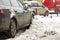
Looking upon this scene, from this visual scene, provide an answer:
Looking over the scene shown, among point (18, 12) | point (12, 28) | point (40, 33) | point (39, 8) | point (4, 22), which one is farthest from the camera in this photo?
point (39, 8)

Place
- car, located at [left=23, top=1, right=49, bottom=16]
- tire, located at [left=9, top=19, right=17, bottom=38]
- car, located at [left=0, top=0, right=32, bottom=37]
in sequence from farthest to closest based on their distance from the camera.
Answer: car, located at [left=23, top=1, right=49, bottom=16], tire, located at [left=9, top=19, right=17, bottom=38], car, located at [left=0, top=0, right=32, bottom=37]

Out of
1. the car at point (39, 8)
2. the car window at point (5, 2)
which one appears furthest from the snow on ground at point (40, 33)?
the car at point (39, 8)

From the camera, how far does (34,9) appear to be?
24344 millimetres

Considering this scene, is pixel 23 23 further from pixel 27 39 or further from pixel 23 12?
pixel 27 39

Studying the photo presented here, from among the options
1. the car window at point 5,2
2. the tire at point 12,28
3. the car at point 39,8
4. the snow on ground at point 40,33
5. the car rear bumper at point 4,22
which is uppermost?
the car window at point 5,2

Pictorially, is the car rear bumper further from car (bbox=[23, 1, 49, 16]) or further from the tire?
car (bbox=[23, 1, 49, 16])

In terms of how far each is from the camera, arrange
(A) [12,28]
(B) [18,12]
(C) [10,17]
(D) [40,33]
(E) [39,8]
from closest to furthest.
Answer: (C) [10,17] → (A) [12,28] → (B) [18,12] → (D) [40,33] → (E) [39,8]

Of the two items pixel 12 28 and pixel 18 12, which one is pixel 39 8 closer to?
pixel 18 12

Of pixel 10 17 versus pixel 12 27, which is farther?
pixel 12 27

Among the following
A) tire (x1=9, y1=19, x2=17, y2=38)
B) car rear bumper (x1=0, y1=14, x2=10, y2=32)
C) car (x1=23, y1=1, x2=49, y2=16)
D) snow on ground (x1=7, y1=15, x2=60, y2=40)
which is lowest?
car (x1=23, y1=1, x2=49, y2=16)

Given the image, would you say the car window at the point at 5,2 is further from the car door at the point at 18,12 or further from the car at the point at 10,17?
the car door at the point at 18,12

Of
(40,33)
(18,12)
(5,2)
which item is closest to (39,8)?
(40,33)

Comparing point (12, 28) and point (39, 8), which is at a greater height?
point (12, 28)

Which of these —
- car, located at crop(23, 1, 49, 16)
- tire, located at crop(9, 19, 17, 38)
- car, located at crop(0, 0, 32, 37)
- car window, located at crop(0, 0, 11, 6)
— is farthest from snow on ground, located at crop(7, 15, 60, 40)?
car, located at crop(23, 1, 49, 16)
